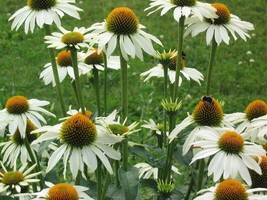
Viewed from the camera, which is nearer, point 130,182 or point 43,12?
point 130,182

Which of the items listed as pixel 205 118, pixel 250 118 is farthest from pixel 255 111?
pixel 205 118

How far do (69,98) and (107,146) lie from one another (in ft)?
7.87

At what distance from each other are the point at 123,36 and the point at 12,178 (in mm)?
486

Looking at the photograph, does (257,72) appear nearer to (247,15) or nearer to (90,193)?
(247,15)

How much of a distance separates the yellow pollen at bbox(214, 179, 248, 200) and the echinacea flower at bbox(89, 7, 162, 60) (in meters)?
0.44

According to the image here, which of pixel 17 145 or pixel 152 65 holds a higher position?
pixel 17 145

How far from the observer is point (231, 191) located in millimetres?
1346

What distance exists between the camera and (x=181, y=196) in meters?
1.70

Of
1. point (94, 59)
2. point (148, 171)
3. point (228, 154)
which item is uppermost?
point (94, 59)

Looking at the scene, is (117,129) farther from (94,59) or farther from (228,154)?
(94,59)

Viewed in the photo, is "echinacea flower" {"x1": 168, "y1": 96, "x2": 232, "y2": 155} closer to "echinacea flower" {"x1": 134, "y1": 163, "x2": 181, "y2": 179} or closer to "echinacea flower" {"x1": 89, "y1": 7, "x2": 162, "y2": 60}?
"echinacea flower" {"x1": 89, "y1": 7, "x2": 162, "y2": 60}

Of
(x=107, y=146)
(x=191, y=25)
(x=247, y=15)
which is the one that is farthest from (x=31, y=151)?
(x=247, y=15)

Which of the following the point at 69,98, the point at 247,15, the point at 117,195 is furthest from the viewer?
the point at 247,15

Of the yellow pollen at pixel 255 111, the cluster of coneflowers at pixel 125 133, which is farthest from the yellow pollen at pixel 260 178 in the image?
the yellow pollen at pixel 255 111
